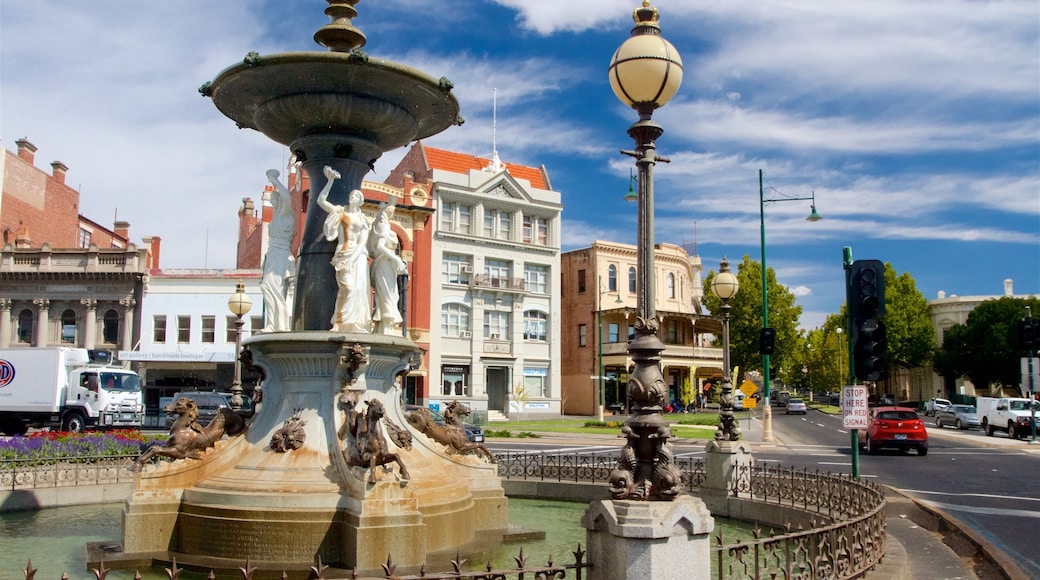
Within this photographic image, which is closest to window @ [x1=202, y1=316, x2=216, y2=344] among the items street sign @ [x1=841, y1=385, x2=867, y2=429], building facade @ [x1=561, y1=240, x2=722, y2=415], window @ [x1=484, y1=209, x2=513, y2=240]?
window @ [x1=484, y1=209, x2=513, y2=240]

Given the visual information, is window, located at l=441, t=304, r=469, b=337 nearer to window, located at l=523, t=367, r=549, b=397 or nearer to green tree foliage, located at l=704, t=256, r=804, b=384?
window, located at l=523, t=367, r=549, b=397

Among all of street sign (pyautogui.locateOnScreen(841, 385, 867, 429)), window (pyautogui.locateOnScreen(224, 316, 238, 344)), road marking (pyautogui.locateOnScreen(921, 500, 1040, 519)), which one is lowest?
road marking (pyautogui.locateOnScreen(921, 500, 1040, 519))

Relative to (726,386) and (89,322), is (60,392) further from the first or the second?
(726,386)

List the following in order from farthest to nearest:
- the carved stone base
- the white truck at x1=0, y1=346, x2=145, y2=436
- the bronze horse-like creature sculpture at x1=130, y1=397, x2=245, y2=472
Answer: the white truck at x1=0, y1=346, x2=145, y2=436
the bronze horse-like creature sculpture at x1=130, y1=397, x2=245, y2=472
the carved stone base

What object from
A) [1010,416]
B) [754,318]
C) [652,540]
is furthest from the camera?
[754,318]

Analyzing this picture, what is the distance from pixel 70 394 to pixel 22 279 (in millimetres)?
17432

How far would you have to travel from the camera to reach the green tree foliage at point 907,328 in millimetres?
83688

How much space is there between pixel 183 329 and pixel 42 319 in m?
7.78

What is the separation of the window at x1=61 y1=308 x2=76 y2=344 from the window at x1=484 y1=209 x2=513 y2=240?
25.9 metres

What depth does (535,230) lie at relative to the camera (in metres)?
59.1

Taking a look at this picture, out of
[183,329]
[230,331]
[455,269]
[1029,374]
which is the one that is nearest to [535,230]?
[455,269]

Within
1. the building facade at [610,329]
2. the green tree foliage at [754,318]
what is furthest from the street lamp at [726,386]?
the green tree foliage at [754,318]

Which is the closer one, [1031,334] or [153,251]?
[1031,334]

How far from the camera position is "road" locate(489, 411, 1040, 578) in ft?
41.7
